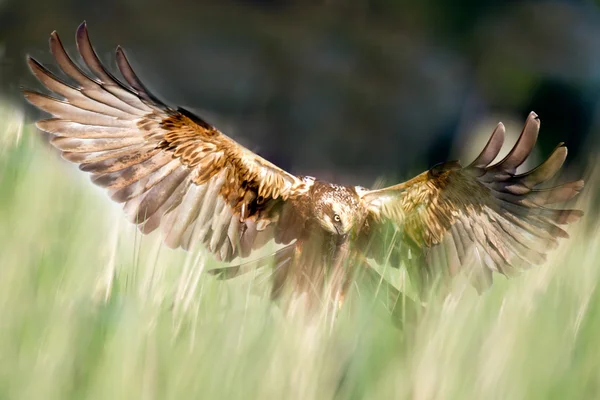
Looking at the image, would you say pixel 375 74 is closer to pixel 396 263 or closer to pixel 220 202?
pixel 220 202

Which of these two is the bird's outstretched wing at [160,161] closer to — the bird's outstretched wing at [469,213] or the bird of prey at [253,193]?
the bird of prey at [253,193]

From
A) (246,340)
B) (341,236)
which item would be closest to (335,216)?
(341,236)

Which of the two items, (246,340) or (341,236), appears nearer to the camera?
(246,340)

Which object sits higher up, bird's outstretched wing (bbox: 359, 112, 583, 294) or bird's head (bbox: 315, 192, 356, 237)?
bird's outstretched wing (bbox: 359, 112, 583, 294)

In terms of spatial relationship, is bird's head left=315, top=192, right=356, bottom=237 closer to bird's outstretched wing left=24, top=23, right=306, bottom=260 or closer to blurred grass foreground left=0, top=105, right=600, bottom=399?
bird's outstretched wing left=24, top=23, right=306, bottom=260

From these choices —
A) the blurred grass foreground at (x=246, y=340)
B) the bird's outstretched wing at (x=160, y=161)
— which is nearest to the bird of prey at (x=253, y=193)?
the bird's outstretched wing at (x=160, y=161)

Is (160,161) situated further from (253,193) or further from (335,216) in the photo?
(335,216)

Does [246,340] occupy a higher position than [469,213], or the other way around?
[469,213]

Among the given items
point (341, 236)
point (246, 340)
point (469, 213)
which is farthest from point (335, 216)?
point (246, 340)

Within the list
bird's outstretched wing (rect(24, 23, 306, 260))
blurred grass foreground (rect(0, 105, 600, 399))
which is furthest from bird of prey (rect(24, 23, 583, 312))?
blurred grass foreground (rect(0, 105, 600, 399))
